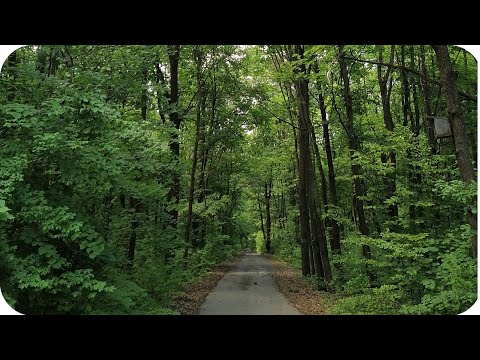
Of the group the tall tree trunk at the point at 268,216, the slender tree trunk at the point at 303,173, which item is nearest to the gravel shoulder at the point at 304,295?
the slender tree trunk at the point at 303,173

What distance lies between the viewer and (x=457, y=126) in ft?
16.3

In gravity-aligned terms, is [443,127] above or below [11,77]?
below

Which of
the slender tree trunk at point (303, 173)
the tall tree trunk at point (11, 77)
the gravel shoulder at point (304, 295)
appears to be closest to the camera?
the tall tree trunk at point (11, 77)

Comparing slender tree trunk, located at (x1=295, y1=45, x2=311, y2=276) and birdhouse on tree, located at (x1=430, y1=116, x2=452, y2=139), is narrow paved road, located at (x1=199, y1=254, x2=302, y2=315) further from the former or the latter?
birdhouse on tree, located at (x1=430, y1=116, x2=452, y2=139)

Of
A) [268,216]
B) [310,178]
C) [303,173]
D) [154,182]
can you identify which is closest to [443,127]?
[154,182]

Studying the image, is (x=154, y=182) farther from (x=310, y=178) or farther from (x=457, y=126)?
(x=457, y=126)

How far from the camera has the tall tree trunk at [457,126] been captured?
477 centimetres

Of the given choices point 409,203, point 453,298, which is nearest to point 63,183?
point 453,298

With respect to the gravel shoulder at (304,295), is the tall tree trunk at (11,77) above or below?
above

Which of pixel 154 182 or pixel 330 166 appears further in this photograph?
pixel 330 166

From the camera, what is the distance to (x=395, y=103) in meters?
15.6

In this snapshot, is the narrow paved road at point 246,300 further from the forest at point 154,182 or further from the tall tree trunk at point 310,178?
the tall tree trunk at point 310,178
